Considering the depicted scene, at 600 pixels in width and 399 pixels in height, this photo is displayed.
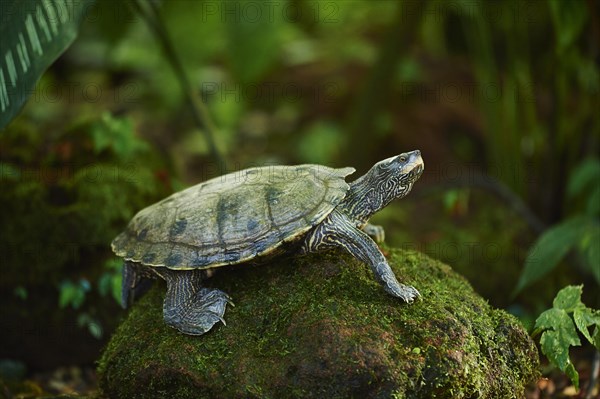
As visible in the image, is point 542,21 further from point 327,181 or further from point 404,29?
point 327,181

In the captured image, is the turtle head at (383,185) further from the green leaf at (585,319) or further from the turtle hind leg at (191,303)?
the green leaf at (585,319)

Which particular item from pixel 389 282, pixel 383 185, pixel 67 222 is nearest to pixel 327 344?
pixel 389 282

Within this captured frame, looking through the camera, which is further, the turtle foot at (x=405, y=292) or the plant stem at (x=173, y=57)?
the plant stem at (x=173, y=57)

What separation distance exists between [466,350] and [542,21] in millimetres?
4541

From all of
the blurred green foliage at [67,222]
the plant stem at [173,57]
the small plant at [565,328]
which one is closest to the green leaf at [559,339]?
the small plant at [565,328]

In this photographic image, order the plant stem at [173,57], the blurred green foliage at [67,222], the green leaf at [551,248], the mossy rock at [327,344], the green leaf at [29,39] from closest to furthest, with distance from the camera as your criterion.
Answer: the mossy rock at [327,344] → the green leaf at [29,39] → the green leaf at [551,248] → the blurred green foliage at [67,222] → the plant stem at [173,57]

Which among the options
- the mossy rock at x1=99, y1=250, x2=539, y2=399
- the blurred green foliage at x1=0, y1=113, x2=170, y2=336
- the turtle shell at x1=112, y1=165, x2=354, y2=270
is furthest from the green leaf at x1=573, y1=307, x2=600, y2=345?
the blurred green foliage at x1=0, y1=113, x2=170, y2=336

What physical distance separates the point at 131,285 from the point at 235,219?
804 mm

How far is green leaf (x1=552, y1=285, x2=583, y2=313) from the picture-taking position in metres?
2.91

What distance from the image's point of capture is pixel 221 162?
4.98 m

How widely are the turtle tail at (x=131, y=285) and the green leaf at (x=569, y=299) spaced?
6.53 feet

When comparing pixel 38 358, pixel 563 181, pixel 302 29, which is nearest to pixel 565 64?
pixel 563 181

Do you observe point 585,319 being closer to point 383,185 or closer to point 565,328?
point 565,328

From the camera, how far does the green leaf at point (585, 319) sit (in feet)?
9.25
